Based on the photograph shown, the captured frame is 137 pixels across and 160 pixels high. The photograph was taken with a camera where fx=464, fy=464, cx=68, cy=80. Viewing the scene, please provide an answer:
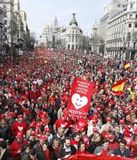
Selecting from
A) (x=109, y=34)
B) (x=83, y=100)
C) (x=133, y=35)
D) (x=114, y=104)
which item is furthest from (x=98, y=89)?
(x=109, y=34)

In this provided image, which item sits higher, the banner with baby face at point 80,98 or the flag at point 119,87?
the banner with baby face at point 80,98

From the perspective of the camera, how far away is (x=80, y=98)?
13.5 metres

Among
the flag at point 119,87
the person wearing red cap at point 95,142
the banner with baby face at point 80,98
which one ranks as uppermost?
the banner with baby face at point 80,98

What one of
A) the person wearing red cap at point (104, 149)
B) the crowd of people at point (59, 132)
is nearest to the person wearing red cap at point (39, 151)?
the crowd of people at point (59, 132)

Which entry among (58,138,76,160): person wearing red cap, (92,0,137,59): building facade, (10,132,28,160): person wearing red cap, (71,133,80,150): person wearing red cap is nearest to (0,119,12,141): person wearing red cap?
(10,132,28,160): person wearing red cap

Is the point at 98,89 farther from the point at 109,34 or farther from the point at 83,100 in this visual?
the point at 109,34

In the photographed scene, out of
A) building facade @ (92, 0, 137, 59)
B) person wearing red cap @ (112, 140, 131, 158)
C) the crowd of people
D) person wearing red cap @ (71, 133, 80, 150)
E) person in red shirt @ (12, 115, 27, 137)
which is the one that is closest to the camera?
person wearing red cap @ (112, 140, 131, 158)

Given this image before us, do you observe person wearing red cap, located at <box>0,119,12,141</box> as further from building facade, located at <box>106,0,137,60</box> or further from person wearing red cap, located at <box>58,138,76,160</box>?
building facade, located at <box>106,0,137,60</box>

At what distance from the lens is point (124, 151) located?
11.2m

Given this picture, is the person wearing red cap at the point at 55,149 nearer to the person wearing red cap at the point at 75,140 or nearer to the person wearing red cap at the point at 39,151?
the person wearing red cap at the point at 39,151

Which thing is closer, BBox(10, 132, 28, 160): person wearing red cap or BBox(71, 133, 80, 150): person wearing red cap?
BBox(10, 132, 28, 160): person wearing red cap

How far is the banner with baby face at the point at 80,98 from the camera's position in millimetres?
13312

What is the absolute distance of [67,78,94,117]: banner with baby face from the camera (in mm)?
13312

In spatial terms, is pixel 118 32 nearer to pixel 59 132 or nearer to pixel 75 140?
pixel 59 132
